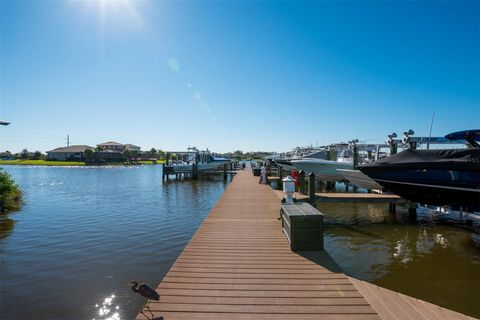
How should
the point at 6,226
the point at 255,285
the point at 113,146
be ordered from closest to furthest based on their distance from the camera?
1. the point at 255,285
2. the point at 6,226
3. the point at 113,146

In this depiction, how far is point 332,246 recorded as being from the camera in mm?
9656

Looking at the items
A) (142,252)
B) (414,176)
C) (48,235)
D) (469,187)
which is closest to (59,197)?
(48,235)

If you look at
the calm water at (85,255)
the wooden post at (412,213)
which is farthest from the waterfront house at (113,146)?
the wooden post at (412,213)

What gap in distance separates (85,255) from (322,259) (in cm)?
697

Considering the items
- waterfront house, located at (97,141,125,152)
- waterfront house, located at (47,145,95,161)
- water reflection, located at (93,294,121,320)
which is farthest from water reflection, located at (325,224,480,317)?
waterfront house, located at (97,141,125,152)

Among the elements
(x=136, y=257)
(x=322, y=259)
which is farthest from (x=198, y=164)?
(x=322, y=259)

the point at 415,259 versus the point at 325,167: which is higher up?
the point at 325,167

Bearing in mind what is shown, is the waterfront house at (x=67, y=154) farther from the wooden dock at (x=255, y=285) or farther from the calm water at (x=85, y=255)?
the wooden dock at (x=255, y=285)

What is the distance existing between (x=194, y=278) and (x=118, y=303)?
2255mm

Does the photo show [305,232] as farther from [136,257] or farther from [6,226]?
[6,226]

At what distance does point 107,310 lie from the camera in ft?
18.9

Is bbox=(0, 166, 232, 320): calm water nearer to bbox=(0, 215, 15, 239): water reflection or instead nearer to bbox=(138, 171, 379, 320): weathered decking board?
bbox=(0, 215, 15, 239): water reflection

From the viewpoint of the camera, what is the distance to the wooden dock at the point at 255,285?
3.82 metres

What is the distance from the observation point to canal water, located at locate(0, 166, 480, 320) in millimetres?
6160
